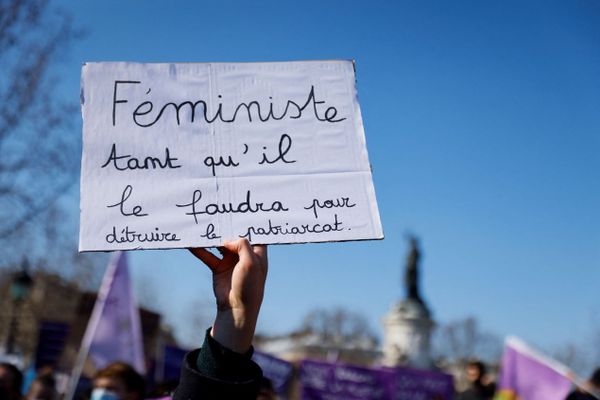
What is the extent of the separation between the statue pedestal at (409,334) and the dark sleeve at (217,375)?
97.4 ft

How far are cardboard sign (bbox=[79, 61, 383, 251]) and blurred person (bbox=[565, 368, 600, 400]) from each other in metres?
4.73

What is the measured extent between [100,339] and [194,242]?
5.52m

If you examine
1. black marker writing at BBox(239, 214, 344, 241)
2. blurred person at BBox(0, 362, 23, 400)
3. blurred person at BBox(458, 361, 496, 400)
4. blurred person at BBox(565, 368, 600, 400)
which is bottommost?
blurred person at BBox(565, 368, 600, 400)

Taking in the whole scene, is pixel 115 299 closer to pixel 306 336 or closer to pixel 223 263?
pixel 223 263

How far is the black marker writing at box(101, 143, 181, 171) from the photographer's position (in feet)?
8.49

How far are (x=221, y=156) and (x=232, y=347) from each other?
2.93 feet

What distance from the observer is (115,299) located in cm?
806

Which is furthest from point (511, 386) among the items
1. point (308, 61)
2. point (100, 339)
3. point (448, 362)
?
point (448, 362)

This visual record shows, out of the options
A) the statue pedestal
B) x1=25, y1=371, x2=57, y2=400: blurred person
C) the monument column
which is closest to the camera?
x1=25, y1=371, x2=57, y2=400: blurred person

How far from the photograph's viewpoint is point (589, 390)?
666cm

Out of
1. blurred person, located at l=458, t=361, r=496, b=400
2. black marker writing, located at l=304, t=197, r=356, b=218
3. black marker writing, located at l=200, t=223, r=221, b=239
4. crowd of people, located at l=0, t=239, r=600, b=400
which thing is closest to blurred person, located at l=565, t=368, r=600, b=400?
blurred person, located at l=458, t=361, r=496, b=400

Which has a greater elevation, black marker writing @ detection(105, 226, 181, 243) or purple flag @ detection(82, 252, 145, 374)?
purple flag @ detection(82, 252, 145, 374)

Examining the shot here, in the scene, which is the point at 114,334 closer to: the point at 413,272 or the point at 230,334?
the point at 230,334

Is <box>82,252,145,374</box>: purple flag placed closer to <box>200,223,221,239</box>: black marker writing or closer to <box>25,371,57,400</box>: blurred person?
<box>25,371,57,400</box>: blurred person
